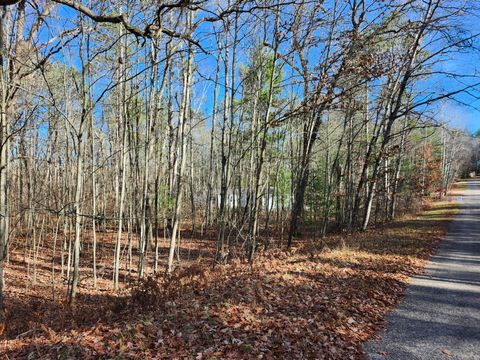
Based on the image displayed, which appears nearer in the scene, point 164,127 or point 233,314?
point 233,314

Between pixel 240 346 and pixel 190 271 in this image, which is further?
pixel 190 271

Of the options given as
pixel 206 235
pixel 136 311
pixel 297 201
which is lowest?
pixel 206 235

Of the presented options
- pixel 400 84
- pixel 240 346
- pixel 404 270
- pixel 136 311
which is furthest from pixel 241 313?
pixel 400 84

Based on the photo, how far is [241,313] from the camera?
4551 mm

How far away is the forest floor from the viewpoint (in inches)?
144

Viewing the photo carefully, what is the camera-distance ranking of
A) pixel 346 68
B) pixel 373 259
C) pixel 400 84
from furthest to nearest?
pixel 400 84
pixel 373 259
pixel 346 68

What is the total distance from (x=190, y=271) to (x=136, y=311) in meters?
1.81

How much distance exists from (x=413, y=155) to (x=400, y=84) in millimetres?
18822

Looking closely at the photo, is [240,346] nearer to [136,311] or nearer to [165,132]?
[136,311]

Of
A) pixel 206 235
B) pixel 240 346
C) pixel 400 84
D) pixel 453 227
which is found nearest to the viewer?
pixel 240 346

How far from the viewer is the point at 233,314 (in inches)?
177

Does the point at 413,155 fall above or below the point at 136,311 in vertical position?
above

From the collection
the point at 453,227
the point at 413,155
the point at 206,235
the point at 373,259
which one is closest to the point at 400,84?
the point at 453,227

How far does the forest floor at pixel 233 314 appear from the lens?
3.66m
